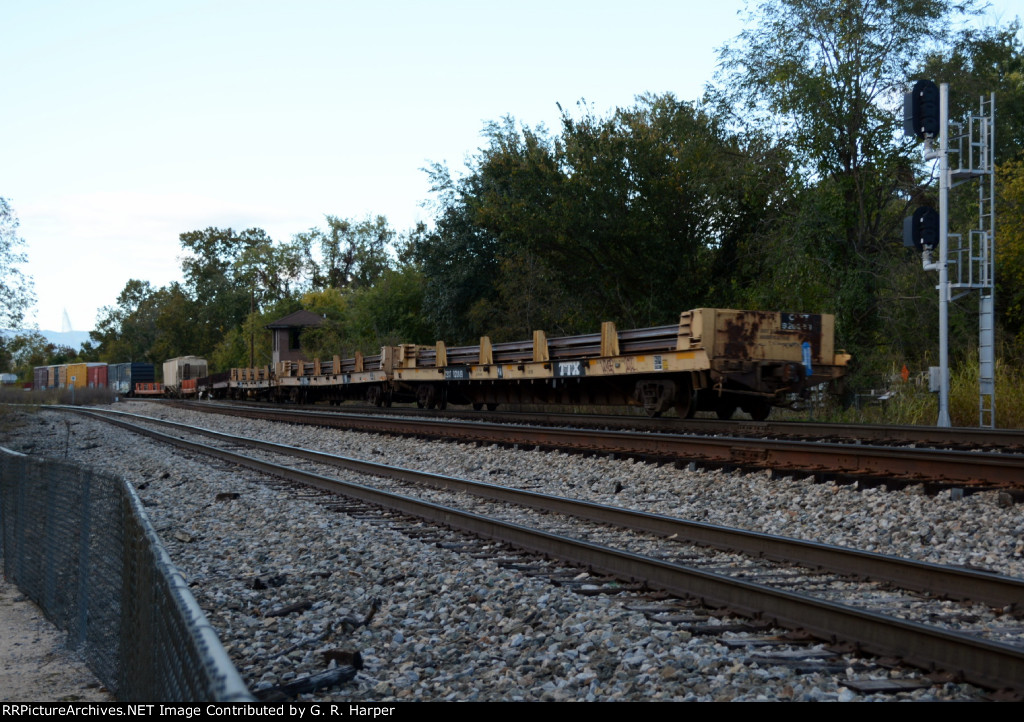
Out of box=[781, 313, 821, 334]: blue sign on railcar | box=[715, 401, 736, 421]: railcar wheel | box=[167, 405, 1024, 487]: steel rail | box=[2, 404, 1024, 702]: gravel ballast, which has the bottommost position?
box=[2, 404, 1024, 702]: gravel ballast

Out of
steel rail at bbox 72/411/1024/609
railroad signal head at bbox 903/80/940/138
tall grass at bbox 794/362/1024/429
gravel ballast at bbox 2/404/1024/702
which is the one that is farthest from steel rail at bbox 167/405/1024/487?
railroad signal head at bbox 903/80/940/138

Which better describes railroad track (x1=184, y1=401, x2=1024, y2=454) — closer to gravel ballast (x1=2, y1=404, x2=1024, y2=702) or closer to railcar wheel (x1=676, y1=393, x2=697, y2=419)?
railcar wheel (x1=676, y1=393, x2=697, y2=419)

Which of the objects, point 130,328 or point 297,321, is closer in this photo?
point 297,321

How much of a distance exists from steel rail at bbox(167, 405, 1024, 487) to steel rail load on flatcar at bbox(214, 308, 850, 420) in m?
2.18

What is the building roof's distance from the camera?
169 feet

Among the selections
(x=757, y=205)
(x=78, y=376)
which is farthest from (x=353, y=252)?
(x=757, y=205)

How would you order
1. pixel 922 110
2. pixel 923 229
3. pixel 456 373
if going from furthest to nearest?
pixel 456 373 < pixel 922 110 < pixel 923 229

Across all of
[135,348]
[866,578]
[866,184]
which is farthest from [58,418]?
[135,348]

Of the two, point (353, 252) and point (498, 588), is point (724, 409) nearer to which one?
point (498, 588)

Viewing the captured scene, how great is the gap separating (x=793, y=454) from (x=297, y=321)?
151ft

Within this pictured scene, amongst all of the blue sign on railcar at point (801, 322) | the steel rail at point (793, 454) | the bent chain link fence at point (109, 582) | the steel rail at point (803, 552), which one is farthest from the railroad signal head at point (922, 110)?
the bent chain link fence at point (109, 582)

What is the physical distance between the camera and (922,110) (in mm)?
14828

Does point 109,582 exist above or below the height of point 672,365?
below

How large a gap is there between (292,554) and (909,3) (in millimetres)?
21821
